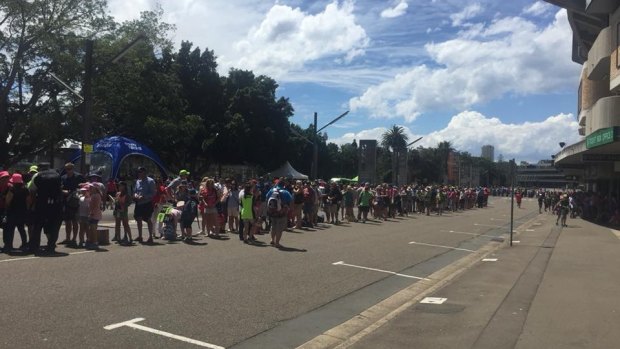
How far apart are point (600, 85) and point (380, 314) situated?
31147 millimetres

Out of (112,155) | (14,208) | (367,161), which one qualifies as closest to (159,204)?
(14,208)

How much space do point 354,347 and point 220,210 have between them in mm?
11010

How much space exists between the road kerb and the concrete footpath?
0.22 feet

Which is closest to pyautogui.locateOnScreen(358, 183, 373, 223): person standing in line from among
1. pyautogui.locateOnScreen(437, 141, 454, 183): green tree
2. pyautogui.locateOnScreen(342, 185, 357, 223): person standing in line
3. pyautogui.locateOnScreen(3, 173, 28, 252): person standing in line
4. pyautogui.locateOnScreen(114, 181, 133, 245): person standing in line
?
pyautogui.locateOnScreen(342, 185, 357, 223): person standing in line

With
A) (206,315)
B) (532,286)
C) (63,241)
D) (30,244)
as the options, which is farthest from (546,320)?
(63,241)

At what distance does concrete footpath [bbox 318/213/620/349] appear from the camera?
6316mm

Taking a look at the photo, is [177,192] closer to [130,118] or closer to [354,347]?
[354,347]

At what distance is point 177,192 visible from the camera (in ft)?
48.8

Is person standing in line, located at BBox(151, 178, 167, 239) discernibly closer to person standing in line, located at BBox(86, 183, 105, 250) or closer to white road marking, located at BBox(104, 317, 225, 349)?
person standing in line, located at BBox(86, 183, 105, 250)

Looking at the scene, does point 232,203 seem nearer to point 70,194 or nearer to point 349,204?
point 70,194

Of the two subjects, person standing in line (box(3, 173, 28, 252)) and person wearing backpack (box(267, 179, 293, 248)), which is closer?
person standing in line (box(3, 173, 28, 252))

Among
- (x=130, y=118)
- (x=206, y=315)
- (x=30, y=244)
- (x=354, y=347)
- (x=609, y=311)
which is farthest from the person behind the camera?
(x=130, y=118)

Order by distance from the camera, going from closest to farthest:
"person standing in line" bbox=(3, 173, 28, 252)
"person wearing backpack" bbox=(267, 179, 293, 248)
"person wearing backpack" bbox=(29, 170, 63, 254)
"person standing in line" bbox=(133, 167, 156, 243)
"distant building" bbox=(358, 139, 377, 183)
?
"person standing in line" bbox=(3, 173, 28, 252), "person wearing backpack" bbox=(29, 170, 63, 254), "person standing in line" bbox=(133, 167, 156, 243), "person wearing backpack" bbox=(267, 179, 293, 248), "distant building" bbox=(358, 139, 377, 183)

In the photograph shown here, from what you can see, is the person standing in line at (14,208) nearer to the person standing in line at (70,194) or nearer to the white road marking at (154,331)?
the person standing in line at (70,194)
